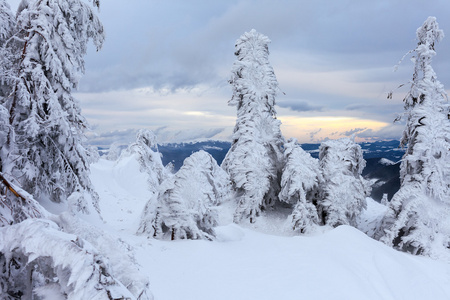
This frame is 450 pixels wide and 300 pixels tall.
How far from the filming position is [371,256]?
9461 millimetres

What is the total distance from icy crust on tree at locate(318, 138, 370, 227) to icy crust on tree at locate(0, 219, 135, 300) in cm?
1438

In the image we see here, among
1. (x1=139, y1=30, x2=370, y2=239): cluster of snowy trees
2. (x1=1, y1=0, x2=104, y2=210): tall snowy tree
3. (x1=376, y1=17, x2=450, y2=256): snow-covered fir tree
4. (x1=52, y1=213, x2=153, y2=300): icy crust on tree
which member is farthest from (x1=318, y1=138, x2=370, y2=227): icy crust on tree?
(x1=52, y1=213, x2=153, y2=300): icy crust on tree

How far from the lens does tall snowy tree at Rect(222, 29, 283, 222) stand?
16.6 m

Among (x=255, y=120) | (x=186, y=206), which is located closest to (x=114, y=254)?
(x=186, y=206)

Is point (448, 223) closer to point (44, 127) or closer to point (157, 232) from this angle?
point (157, 232)

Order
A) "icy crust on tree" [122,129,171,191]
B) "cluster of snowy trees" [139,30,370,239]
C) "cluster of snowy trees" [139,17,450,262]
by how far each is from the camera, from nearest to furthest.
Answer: "cluster of snowy trees" [139,30,370,239], "cluster of snowy trees" [139,17,450,262], "icy crust on tree" [122,129,171,191]

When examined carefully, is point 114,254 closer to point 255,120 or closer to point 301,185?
point 301,185

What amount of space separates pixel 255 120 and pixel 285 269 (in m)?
10.3

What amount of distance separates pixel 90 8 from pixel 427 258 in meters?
16.2

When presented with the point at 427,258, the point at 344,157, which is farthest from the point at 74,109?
the point at 427,258

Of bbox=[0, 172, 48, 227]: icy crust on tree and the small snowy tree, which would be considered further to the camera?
the small snowy tree

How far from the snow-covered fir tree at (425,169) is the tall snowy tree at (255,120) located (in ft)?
21.7

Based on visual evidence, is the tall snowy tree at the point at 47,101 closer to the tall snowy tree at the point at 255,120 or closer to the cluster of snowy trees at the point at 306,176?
the cluster of snowy trees at the point at 306,176

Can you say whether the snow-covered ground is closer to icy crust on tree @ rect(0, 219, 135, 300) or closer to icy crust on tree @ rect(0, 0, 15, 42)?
icy crust on tree @ rect(0, 219, 135, 300)
